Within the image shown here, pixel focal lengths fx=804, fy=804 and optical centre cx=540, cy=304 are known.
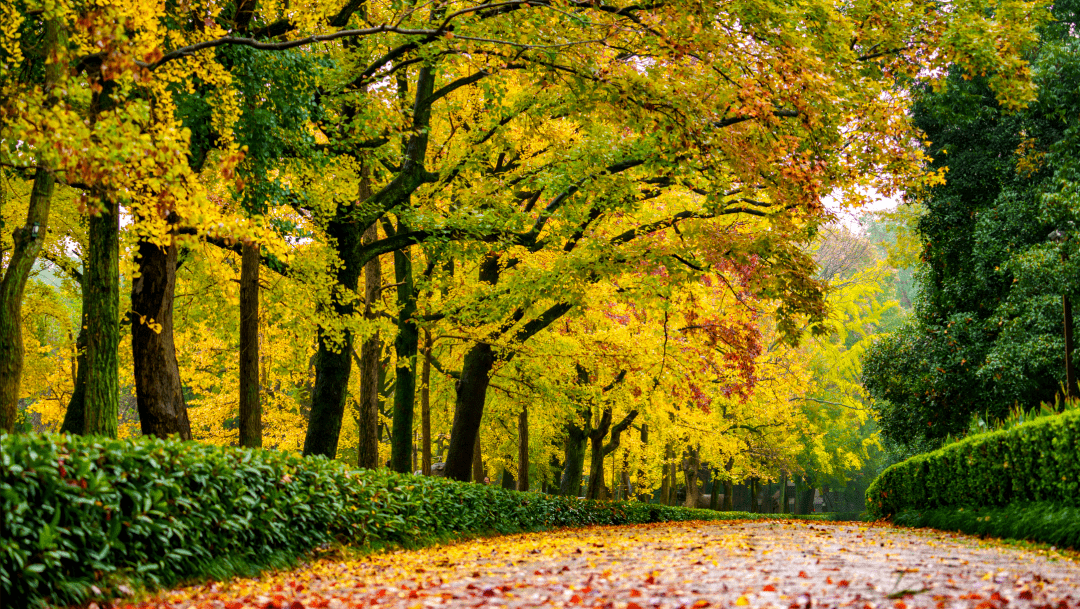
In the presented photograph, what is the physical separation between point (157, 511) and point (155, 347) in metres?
4.92

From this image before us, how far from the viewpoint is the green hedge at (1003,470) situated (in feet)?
27.0

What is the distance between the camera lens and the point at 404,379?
15586mm

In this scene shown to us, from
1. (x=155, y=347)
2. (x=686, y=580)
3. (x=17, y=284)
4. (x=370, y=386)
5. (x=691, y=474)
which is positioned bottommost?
(x=691, y=474)

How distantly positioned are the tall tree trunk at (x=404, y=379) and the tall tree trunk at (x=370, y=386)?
0.38 metres

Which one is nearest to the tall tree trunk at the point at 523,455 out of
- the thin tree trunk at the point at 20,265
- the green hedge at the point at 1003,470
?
the green hedge at the point at 1003,470

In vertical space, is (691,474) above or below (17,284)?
below

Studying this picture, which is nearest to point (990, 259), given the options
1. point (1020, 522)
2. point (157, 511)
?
point (1020, 522)

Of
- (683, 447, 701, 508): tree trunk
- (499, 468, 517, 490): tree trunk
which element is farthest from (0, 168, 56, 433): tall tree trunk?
(683, 447, 701, 508): tree trunk

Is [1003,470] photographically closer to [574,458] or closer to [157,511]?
[157,511]

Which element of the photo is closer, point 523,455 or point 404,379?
point 404,379

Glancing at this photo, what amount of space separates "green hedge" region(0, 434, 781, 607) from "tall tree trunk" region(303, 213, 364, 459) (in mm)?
2127

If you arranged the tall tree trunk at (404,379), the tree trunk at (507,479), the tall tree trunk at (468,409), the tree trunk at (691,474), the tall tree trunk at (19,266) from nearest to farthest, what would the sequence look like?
1. the tall tree trunk at (19,266)
2. the tall tree trunk at (404,379)
3. the tall tree trunk at (468,409)
4. the tree trunk at (507,479)
5. the tree trunk at (691,474)

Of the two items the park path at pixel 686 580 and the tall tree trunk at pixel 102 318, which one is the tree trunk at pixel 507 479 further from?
the tall tree trunk at pixel 102 318

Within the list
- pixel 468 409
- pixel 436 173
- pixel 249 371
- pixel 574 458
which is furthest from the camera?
pixel 574 458
